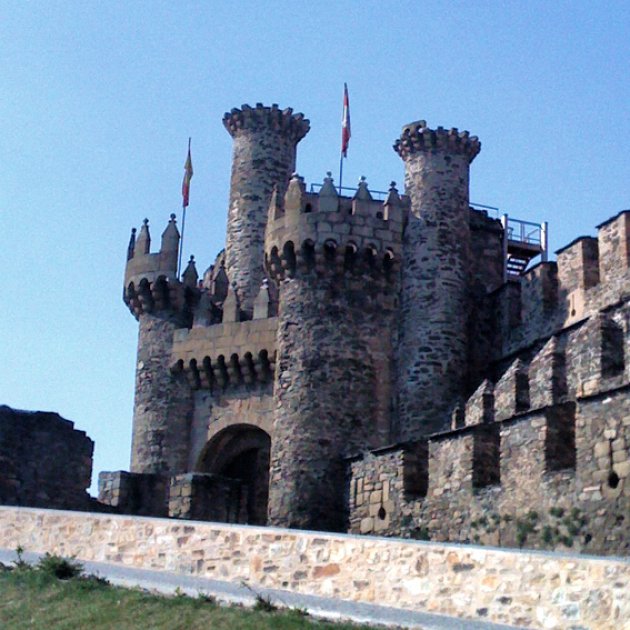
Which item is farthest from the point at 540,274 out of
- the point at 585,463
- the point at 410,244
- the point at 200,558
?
the point at 200,558

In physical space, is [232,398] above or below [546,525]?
above

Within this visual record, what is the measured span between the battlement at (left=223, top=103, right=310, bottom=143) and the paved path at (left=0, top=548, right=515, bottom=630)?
769 inches

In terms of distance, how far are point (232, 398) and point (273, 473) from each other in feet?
14.2

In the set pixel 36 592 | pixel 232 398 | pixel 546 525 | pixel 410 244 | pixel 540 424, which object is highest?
pixel 410 244

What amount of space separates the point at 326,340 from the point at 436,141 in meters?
5.29

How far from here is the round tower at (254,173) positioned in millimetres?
34500

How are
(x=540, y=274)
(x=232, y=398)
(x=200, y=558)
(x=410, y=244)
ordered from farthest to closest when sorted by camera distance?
(x=232, y=398)
(x=410, y=244)
(x=540, y=274)
(x=200, y=558)

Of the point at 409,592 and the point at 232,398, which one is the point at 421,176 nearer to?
the point at 232,398

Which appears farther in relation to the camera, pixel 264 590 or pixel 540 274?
pixel 540 274

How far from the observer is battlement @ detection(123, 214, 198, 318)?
32.7 m

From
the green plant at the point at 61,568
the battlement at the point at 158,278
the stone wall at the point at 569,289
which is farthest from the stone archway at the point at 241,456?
the green plant at the point at 61,568

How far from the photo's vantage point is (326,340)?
90.1 ft

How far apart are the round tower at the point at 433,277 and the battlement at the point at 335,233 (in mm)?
486

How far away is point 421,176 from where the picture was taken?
1165 inches
